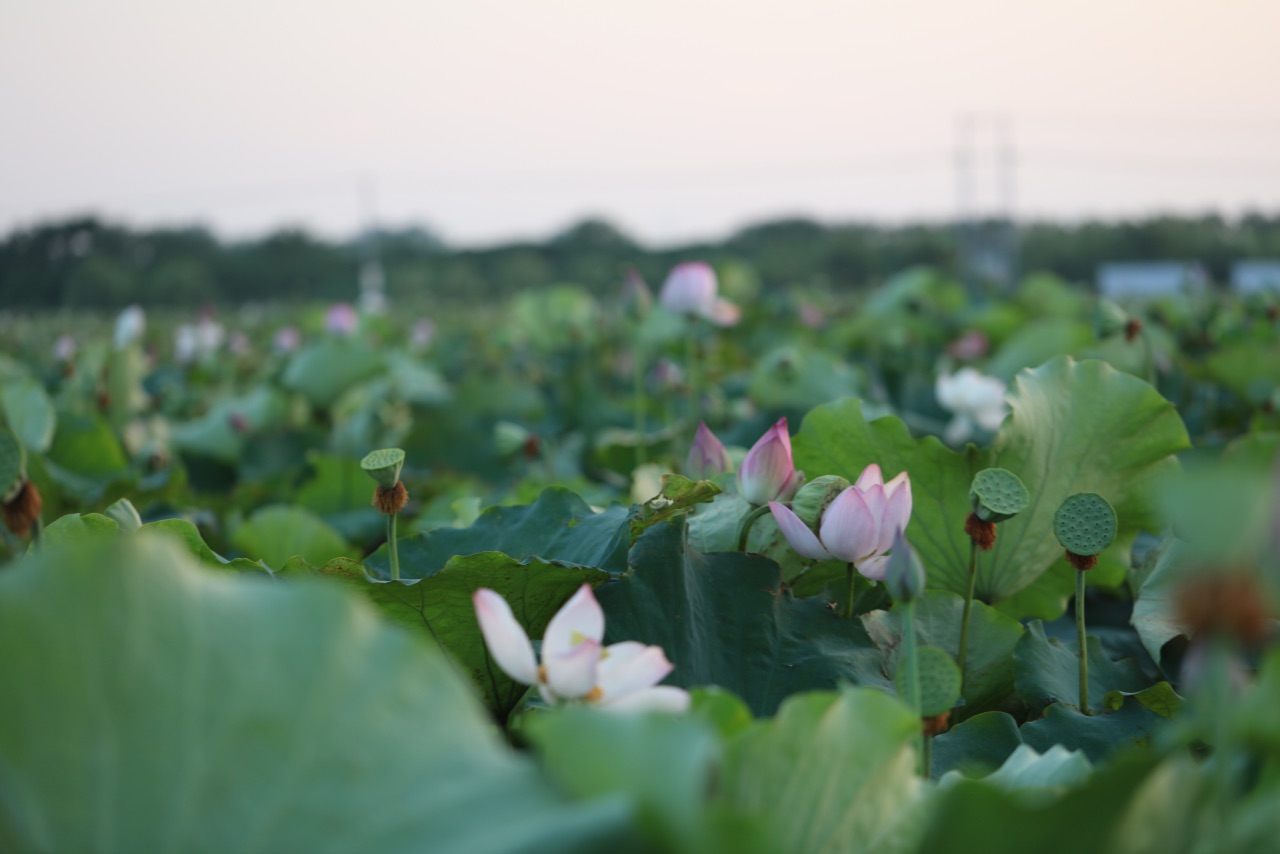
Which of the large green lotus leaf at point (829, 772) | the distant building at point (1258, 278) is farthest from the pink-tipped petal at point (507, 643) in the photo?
the distant building at point (1258, 278)

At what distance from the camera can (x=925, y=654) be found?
0.53 meters

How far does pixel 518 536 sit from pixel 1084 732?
414 millimetres

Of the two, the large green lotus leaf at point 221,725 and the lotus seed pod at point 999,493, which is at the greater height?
the large green lotus leaf at point 221,725

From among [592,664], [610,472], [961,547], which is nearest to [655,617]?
[592,664]

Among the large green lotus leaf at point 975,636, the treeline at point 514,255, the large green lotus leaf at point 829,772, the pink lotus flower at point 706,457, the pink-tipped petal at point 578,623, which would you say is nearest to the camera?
the large green lotus leaf at point 829,772

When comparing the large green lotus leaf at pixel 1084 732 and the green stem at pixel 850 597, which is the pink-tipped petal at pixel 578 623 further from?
the large green lotus leaf at pixel 1084 732

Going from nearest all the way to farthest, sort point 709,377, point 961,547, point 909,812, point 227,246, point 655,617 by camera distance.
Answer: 1. point 909,812
2. point 655,617
3. point 961,547
4. point 709,377
5. point 227,246

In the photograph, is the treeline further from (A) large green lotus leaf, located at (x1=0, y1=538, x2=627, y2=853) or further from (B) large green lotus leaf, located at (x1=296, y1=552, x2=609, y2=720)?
(A) large green lotus leaf, located at (x1=0, y1=538, x2=627, y2=853)

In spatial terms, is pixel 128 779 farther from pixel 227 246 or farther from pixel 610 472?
pixel 227 246

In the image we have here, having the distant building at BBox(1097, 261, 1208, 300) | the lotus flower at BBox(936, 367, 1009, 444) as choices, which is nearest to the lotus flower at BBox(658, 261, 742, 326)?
the lotus flower at BBox(936, 367, 1009, 444)

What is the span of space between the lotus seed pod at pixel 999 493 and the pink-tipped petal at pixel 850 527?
0.19ft

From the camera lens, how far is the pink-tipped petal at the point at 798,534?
2.15 feet

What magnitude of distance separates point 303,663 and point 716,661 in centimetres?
35

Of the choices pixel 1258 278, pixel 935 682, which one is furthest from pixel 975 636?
pixel 1258 278
